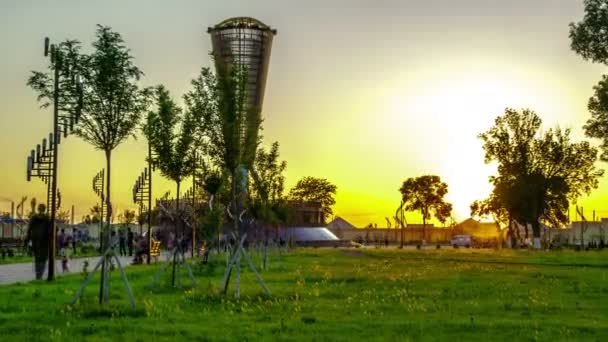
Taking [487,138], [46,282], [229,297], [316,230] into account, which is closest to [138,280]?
[46,282]

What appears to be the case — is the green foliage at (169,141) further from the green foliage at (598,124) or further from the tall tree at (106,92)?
the green foliage at (598,124)

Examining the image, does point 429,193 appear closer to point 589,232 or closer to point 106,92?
point 589,232

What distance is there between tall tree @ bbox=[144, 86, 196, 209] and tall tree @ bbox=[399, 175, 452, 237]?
153442 millimetres

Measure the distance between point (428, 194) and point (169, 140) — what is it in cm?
15496

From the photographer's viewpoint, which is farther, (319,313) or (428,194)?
(428,194)

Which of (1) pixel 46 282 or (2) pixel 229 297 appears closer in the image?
(2) pixel 229 297

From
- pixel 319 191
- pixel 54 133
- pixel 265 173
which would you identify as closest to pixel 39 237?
pixel 54 133

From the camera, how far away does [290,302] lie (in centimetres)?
2323

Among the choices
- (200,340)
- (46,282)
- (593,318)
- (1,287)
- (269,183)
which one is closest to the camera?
(200,340)

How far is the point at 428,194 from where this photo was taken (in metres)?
184

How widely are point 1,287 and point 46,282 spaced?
10.4 feet

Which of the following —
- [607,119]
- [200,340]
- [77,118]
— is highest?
[607,119]

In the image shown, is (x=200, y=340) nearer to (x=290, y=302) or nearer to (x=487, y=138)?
(x=290, y=302)

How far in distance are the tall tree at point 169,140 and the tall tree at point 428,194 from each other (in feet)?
503
